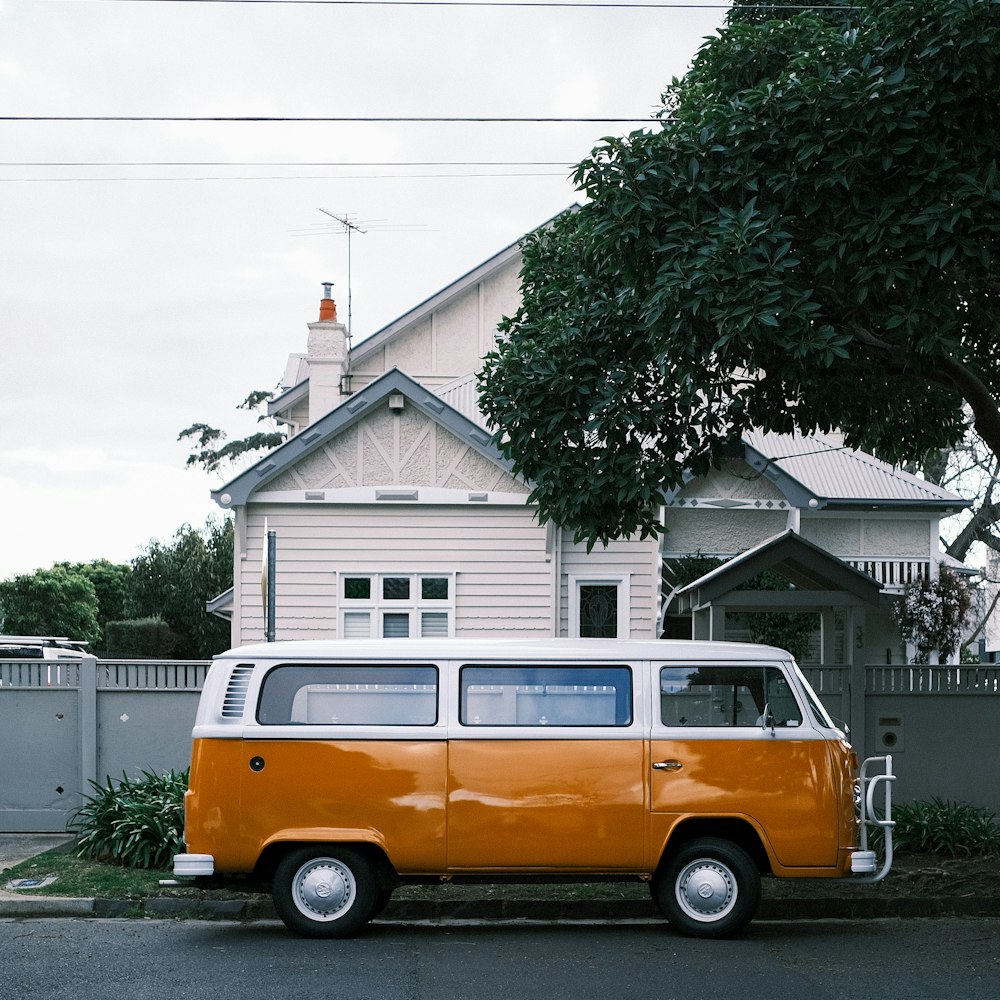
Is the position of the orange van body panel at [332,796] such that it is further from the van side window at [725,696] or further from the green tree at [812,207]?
the green tree at [812,207]

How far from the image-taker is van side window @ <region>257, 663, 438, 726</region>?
9734 millimetres

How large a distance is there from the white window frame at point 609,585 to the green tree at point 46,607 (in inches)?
1437

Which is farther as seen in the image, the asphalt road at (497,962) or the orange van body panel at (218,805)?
the orange van body panel at (218,805)

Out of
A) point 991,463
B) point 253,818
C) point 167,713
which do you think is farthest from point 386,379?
point 991,463

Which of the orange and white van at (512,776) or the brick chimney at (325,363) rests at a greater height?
the brick chimney at (325,363)

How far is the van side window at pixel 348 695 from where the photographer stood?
383 inches

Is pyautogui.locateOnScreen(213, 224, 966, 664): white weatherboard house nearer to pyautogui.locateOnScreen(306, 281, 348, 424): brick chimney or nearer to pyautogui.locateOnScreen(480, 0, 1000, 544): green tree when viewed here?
pyautogui.locateOnScreen(480, 0, 1000, 544): green tree

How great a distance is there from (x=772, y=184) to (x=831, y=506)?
13.7 meters

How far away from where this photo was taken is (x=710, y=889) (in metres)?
9.59

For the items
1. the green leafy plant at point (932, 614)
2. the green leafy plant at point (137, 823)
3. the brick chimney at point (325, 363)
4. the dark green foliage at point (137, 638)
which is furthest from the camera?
the dark green foliage at point (137, 638)

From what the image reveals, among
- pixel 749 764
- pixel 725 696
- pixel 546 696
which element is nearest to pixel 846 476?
pixel 725 696

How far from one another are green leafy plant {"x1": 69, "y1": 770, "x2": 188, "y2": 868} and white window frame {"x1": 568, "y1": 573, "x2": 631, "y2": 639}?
720 centimetres

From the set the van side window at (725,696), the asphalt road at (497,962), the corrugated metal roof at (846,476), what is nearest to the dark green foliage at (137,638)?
the corrugated metal roof at (846,476)

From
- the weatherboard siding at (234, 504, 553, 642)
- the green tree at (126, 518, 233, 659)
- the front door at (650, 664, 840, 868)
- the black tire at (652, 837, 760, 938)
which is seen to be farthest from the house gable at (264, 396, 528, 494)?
the green tree at (126, 518, 233, 659)
